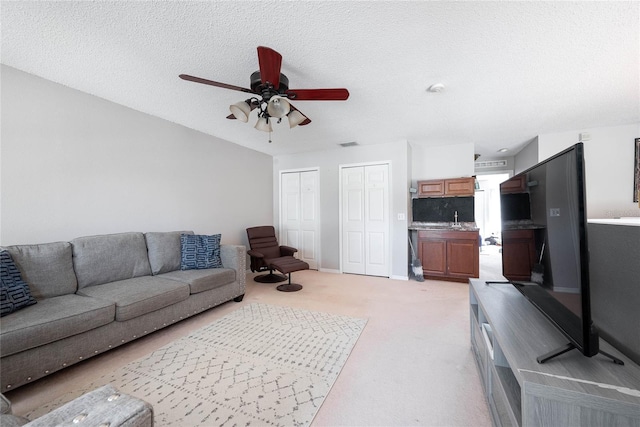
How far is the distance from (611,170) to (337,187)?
4.30 m

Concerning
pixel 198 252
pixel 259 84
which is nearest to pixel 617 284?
pixel 259 84

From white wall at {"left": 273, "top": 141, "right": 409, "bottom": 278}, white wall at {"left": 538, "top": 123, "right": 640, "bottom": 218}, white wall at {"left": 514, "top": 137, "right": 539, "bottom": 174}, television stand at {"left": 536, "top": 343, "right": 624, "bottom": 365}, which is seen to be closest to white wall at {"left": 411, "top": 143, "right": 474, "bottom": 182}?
white wall at {"left": 273, "top": 141, "right": 409, "bottom": 278}

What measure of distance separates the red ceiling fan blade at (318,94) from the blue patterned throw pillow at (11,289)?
2548mm

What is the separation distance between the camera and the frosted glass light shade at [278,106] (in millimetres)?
1946

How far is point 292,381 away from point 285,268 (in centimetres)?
197

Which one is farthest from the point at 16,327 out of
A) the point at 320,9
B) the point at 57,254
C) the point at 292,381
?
the point at 320,9

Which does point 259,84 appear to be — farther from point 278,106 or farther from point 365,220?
point 365,220

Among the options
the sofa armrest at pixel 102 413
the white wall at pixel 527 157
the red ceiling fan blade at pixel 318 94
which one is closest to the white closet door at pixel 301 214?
the red ceiling fan blade at pixel 318 94

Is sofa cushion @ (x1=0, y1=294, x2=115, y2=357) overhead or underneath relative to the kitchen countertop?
underneath

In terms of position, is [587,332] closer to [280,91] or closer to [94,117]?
[280,91]

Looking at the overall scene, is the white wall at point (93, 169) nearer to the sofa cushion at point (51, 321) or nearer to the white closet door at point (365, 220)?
the sofa cushion at point (51, 321)

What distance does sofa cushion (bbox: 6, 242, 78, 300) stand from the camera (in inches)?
79.3

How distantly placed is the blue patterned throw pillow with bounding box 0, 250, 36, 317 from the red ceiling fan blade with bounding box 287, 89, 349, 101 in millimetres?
2548

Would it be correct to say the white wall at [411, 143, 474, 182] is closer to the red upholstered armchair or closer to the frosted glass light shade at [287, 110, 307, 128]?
the red upholstered armchair
